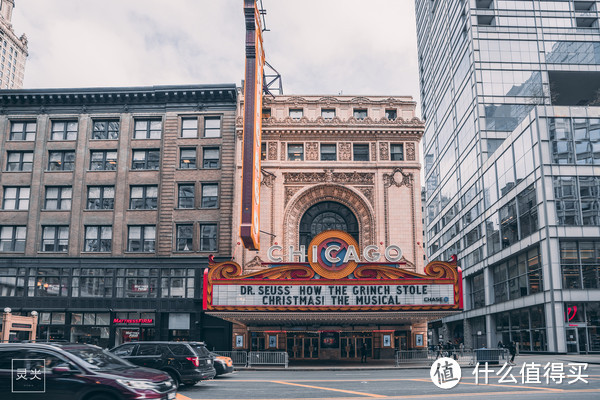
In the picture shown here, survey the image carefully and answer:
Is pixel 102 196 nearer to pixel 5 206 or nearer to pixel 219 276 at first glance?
pixel 5 206

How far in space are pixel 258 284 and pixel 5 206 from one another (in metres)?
25.4

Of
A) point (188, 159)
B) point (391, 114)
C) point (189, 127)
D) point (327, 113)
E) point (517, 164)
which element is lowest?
point (188, 159)

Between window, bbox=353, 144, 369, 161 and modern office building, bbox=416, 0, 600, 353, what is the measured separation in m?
14.7

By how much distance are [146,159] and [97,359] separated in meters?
35.3

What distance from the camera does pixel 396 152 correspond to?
45312 millimetres

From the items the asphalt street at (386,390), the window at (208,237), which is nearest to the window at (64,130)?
the window at (208,237)

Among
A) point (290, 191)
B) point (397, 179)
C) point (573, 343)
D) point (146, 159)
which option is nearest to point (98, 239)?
point (146, 159)

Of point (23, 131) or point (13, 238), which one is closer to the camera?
point (13, 238)

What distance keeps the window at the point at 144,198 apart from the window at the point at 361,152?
16.7 metres

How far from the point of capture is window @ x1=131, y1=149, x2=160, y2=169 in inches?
1832

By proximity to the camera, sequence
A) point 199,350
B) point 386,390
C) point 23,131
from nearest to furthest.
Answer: point 386,390, point 199,350, point 23,131

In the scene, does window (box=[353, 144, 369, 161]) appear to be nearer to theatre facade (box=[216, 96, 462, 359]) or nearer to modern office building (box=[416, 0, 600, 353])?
theatre facade (box=[216, 96, 462, 359])

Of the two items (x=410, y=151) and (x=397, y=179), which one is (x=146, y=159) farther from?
(x=410, y=151)

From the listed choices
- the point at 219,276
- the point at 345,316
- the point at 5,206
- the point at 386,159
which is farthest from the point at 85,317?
the point at 386,159
